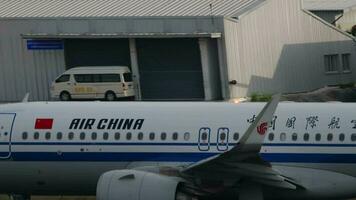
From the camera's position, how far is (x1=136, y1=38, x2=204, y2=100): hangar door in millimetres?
59125

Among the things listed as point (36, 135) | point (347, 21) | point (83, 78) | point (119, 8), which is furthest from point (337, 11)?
point (36, 135)

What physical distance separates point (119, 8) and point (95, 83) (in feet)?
18.8

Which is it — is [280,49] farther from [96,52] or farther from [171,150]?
[171,150]

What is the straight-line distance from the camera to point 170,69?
60.0m

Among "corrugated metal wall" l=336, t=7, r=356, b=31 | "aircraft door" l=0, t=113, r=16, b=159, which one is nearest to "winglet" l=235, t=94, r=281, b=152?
"aircraft door" l=0, t=113, r=16, b=159

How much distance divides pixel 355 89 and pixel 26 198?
35.0m

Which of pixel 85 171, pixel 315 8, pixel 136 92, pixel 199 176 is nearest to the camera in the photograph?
pixel 199 176

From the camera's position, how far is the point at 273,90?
5956cm

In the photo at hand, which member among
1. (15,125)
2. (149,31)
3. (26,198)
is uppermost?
(149,31)

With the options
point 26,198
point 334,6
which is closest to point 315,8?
point 334,6

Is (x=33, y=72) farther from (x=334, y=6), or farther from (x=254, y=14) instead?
(x=334, y=6)

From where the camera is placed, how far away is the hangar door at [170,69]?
59125mm

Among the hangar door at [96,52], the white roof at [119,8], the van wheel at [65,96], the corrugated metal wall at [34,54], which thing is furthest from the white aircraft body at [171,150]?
the hangar door at [96,52]

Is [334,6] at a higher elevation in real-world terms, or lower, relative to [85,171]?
higher
